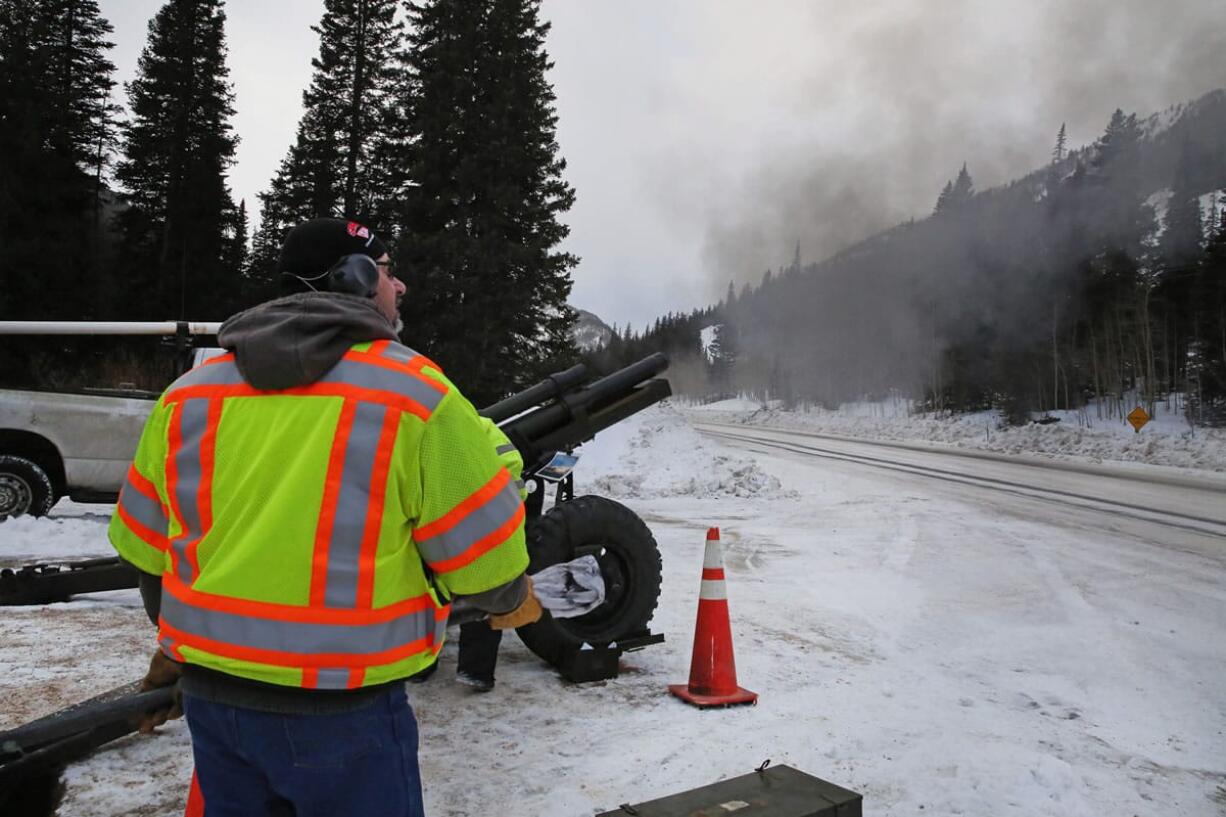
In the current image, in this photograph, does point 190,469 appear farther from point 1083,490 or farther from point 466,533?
point 1083,490

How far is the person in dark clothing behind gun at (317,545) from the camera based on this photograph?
4.99 ft

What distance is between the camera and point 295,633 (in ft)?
4.96

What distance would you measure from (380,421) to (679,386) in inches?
5232

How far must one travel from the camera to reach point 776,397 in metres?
102

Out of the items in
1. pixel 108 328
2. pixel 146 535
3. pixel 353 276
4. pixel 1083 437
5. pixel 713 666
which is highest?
pixel 108 328

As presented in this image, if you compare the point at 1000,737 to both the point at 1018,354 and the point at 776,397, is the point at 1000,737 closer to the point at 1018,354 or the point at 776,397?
the point at 1018,354

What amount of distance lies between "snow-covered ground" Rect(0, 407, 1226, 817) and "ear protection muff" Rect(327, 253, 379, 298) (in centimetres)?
217

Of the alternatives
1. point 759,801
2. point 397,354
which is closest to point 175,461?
point 397,354

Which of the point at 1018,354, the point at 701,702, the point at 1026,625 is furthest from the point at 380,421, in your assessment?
the point at 1018,354

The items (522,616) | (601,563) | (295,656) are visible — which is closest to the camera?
(295,656)

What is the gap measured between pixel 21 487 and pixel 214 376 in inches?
353

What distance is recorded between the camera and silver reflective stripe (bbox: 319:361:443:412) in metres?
1.56

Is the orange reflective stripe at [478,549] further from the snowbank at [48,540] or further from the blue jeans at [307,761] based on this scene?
the snowbank at [48,540]

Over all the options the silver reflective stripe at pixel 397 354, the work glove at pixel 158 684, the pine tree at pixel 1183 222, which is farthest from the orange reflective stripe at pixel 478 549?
the pine tree at pixel 1183 222
